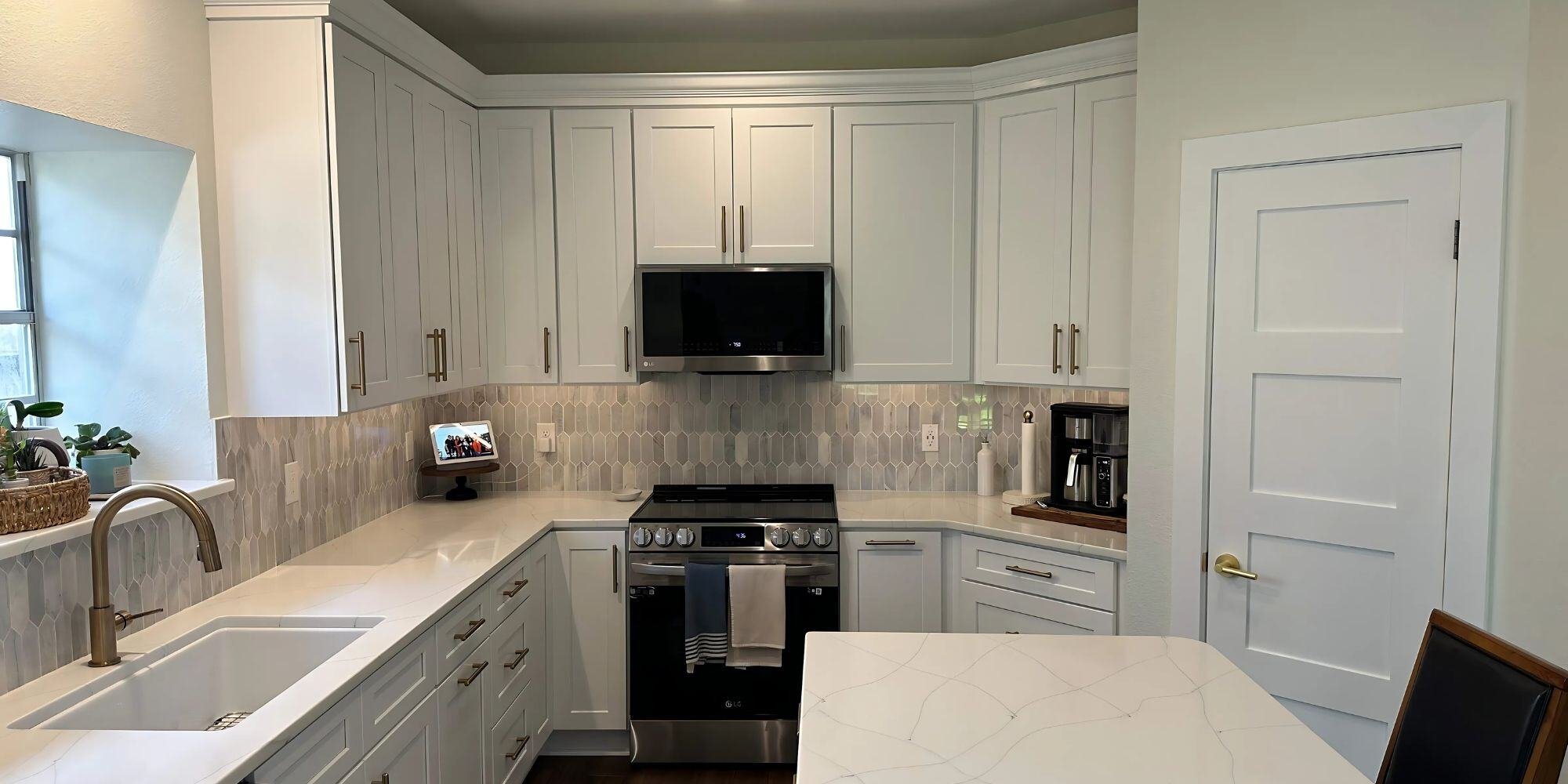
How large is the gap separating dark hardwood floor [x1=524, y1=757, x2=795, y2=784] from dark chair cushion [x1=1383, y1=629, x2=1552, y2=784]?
2199 millimetres

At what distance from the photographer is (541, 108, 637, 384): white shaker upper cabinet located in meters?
3.55

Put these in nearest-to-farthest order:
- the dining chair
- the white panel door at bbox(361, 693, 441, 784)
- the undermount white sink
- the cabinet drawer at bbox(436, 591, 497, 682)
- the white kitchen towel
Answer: the dining chair < the undermount white sink < the white panel door at bbox(361, 693, 441, 784) < the cabinet drawer at bbox(436, 591, 497, 682) < the white kitchen towel

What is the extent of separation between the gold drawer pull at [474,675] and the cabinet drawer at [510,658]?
0.04 metres

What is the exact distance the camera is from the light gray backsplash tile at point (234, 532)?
1867mm

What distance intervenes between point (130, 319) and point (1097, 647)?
244cm

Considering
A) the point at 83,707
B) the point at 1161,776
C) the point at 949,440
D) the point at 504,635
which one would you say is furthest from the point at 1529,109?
the point at 83,707

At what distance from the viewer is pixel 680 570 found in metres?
3.30

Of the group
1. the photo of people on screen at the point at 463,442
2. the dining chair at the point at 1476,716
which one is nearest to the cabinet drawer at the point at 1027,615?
the dining chair at the point at 1476,716

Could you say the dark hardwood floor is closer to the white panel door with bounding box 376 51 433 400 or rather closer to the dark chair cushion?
the white panel door with bounding box 376 51 433 400

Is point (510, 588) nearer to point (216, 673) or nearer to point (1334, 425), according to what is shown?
point (216, 673)

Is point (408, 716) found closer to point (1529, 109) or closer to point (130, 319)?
point (130, 319)

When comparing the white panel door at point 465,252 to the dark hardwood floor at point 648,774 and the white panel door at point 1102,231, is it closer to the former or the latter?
the dark hardwood floor at point 648,774

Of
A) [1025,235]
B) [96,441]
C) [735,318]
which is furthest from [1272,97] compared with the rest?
[96,441]

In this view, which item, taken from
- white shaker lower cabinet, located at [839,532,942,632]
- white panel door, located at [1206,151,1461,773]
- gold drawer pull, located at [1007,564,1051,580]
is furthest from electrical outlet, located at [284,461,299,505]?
white panel door, located at [1206,151,1461,773]
